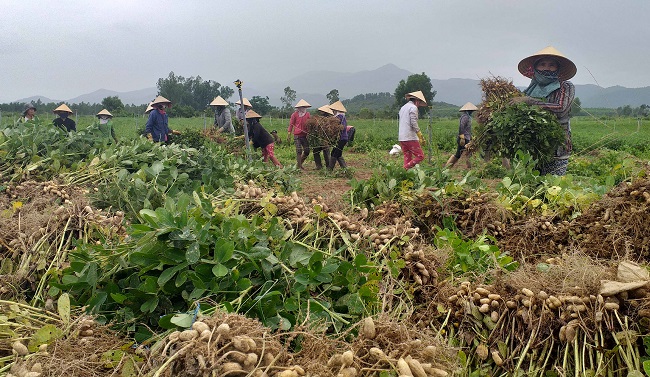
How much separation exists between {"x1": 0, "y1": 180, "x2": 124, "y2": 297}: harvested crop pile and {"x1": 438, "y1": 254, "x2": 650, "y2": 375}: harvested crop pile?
171 centimetres

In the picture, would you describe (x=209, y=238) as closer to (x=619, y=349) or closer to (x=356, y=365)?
(x=356, y=365)

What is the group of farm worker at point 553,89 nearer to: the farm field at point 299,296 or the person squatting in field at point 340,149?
the farm field at point 299,296

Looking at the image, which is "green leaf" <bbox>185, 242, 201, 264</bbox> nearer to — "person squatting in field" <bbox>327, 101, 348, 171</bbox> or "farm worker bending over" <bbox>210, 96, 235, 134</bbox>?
"person squatting in field" <bbox>327, 101, 348, 171</bbox>

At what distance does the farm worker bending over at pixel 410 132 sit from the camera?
7.27 meters

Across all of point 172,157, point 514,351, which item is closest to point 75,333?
point 514,351

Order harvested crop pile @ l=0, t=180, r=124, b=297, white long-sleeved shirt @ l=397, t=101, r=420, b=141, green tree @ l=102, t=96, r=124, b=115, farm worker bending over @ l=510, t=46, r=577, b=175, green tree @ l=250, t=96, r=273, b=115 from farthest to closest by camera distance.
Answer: green tree @ l=102, t=96, r=124, b=115, green tree @ l=250, t=96, r=273, b=115, white long-sleeved shirt @ l=397, t=101, r=420, b=141, farm worker bending over @ l=510, t=46, r=577, b=175, harvested crop pile @ l=0, t=180, r=124, b=297

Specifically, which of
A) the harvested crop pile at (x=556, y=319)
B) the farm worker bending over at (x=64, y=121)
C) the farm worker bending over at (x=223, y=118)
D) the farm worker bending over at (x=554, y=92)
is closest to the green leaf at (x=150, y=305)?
the harvested crop pile at (x=556, y=319)

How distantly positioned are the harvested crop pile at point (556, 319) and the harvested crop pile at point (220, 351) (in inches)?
38.0

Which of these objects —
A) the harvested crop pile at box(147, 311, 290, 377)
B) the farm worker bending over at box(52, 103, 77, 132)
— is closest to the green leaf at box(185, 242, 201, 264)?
the harvested crop pile at box(147, 311, 290, 377)

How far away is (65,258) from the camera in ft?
7.22

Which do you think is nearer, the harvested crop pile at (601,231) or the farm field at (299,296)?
the farm field at (299,296)

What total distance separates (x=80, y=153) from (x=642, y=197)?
4.67 meters

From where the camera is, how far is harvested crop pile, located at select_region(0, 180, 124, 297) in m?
2.06

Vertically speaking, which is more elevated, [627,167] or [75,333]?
[627,167]
